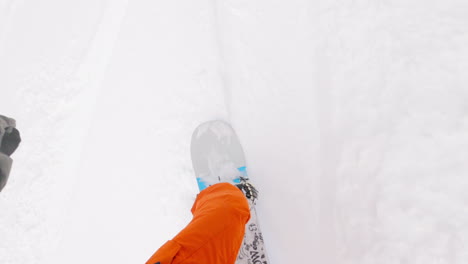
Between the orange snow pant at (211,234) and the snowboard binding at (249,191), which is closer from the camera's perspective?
the orange snow pant at (211,234)

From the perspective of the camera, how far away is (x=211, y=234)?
2.60 ft

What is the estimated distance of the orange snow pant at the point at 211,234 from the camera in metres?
0.72

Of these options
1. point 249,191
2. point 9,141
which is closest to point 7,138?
point 9,141

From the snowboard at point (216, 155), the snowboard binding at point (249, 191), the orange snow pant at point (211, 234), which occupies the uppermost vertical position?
the snowboard at point (216, 155)

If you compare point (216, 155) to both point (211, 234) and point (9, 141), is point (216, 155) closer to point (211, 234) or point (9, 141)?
point (211, 234)

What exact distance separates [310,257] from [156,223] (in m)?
0.64

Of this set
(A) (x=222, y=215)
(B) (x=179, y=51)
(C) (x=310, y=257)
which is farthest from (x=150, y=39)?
(C) (x=310, y=257)

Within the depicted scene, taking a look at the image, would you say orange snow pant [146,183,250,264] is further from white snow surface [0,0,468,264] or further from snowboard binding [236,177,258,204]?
white snow surface [0,0,468,264]

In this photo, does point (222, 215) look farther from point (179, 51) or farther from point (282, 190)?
point (179, 51)

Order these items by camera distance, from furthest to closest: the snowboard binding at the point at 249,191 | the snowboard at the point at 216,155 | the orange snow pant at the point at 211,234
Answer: the snowboard at the point at 216,155
the snowboard binding at the point at 249,191
the orange snow pant at the point at 211,234

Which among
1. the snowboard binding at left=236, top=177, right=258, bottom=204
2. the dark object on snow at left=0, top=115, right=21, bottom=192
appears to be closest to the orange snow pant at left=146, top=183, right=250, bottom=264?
the snowboard binding at left=236, top=177, right=258, bottom=204

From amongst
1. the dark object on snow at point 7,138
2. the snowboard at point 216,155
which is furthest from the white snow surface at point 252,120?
the dark object on snow at point 7,138

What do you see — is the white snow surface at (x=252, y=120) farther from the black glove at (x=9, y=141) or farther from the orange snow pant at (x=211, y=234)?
the black glove at (x=9, y=141)

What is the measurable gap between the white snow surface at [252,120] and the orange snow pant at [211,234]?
26 centimetres
